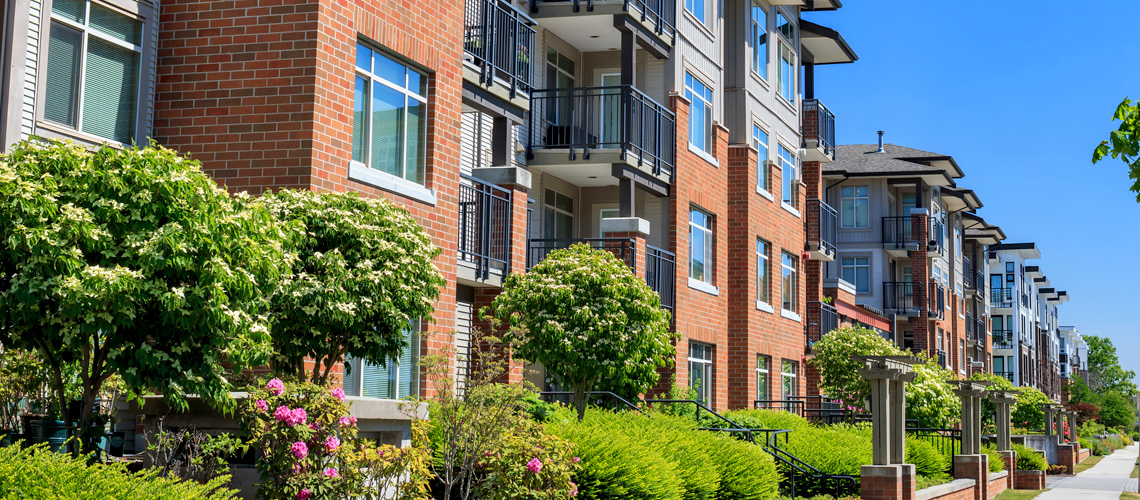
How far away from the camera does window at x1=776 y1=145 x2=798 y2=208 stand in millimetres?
34094

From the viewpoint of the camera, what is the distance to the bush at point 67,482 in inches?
289

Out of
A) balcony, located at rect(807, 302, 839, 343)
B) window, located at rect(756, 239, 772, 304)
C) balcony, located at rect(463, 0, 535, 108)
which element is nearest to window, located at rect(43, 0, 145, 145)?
balcony, located at rect(463, 0, 535, 108)

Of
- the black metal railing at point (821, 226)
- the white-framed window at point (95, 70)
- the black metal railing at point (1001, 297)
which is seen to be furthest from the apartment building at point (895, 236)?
the white-framed window at point (95, 70)

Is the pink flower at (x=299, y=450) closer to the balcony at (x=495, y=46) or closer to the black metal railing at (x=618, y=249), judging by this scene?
the balcony at (x=495, y=46)

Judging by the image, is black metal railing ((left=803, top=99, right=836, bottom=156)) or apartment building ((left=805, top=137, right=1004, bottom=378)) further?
apartment building ((left=805, top=137, right=1004, bottom=378))

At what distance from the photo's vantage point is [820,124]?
3741 cm

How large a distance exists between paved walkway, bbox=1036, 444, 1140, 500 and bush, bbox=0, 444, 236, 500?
78.9ft

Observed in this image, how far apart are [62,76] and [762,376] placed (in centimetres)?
2176

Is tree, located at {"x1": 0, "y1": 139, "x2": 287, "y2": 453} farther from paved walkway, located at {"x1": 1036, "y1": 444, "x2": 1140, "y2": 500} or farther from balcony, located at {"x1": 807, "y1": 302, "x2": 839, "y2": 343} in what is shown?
balcony, located at {"x1": 807, "y1": 302, "x2": 839, "y2": 343}

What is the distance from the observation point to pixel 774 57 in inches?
1330

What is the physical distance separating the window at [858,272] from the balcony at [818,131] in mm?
14720

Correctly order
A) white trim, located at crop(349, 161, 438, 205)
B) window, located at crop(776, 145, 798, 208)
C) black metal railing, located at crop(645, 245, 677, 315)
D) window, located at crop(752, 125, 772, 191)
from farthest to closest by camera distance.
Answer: window, located at crop(776, 145, 798, 208), window, located at crop(752, 125, 772, 191), black metal railing, located at crop(645, 245, 677, 315), white trim, located at crop(349, 161, 438, 205)

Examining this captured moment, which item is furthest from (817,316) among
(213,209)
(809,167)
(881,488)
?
(213,209)

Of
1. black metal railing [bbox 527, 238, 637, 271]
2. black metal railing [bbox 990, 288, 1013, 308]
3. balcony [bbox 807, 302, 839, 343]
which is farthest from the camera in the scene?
black metal railing [bbox 990, 288, 1013, 308]
